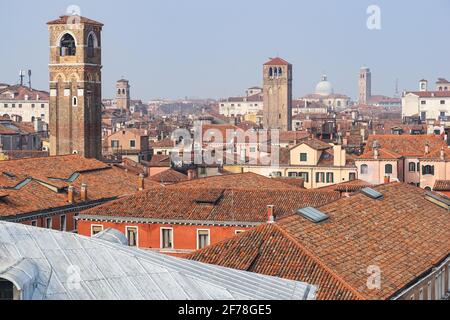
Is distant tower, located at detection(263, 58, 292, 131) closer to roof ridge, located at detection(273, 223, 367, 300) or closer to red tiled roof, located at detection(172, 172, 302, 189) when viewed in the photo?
red tiled roof, located at detection(172, 172, 302, 189)

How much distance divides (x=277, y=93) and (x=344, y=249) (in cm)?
7993

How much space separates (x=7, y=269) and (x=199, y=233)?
14418mm

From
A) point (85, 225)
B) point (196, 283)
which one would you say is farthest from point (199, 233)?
point (196, 283)

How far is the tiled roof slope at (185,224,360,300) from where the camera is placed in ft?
49.9

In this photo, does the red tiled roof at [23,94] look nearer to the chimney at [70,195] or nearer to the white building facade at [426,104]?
the white building facade at [426,104]

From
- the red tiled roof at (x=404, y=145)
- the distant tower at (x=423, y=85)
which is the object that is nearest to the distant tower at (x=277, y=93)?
the distant tower at (x=423, y=85)

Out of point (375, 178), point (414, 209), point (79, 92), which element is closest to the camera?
point (414, 209)

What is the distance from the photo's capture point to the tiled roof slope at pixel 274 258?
1522 cm

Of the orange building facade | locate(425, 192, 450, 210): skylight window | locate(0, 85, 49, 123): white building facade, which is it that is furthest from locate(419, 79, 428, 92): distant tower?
the orange building facade

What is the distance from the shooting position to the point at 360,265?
1642 centimetres

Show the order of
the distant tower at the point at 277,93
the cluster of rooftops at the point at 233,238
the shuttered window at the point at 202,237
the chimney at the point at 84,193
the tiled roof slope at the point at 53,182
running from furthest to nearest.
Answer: the distant tower at the point at 277,93, the chimney at the point at 84,193, the tiled roof slope at the point at 53,182, the shuttered window at the point at 202,237, the cluster of rooftops at the point at 233,238

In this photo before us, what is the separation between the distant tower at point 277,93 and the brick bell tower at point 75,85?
1884 inches
